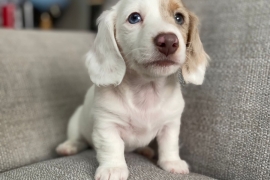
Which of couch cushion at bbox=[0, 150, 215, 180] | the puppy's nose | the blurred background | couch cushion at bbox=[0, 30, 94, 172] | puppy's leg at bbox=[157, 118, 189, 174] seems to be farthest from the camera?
the blurred background

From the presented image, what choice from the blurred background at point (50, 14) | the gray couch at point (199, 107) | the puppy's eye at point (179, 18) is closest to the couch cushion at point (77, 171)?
the gray couch at point (199, 107)

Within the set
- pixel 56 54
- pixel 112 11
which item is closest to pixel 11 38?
pixel 56 54

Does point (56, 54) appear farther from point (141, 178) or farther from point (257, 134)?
point (257, 134)

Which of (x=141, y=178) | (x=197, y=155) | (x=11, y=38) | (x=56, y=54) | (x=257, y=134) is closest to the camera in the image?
(x=141, y=178)

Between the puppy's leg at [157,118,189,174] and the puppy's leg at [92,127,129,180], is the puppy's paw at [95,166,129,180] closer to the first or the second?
the puppy's leg at [92,127,129,180]

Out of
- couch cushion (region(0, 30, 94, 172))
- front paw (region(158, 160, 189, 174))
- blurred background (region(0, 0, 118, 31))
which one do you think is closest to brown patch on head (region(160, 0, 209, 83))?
front paw (region(158, 160, 189, 174))

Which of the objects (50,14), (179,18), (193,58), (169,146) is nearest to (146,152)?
(169,146)

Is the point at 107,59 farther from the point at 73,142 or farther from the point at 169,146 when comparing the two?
the point at 73,142
